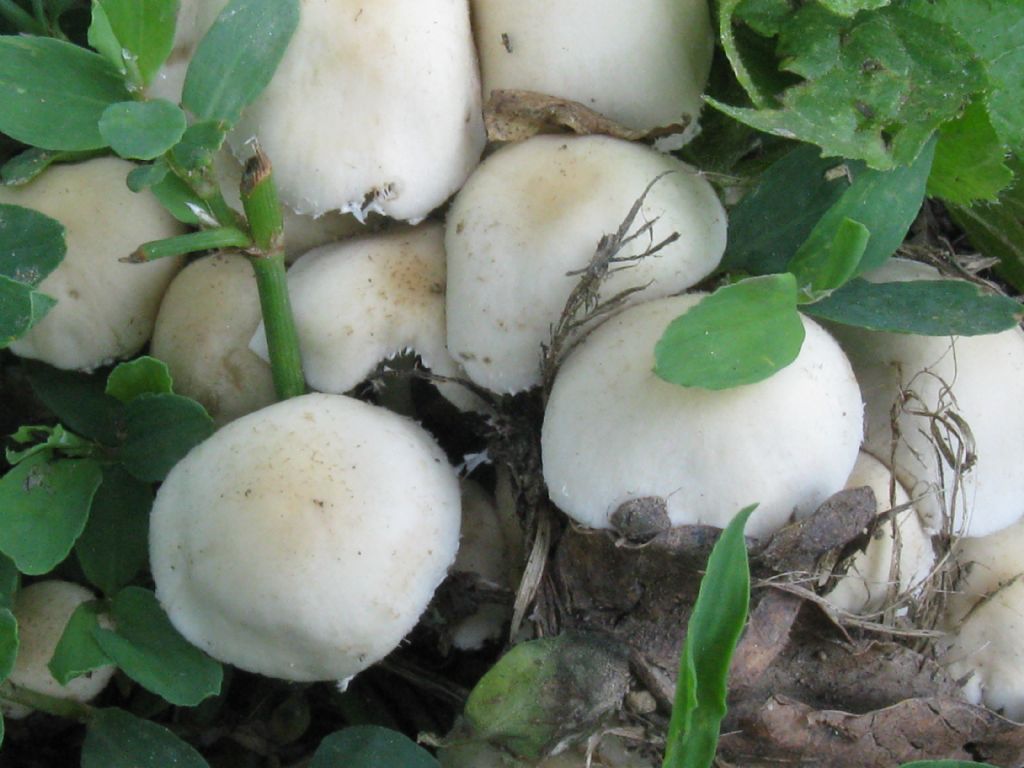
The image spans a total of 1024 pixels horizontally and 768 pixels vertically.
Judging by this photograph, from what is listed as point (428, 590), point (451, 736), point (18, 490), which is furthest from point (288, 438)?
point (451, 736)

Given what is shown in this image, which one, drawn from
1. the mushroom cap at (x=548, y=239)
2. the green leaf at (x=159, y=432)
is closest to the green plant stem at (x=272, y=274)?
the green leaf at (x=159, y=432)

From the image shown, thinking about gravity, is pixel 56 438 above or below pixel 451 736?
above

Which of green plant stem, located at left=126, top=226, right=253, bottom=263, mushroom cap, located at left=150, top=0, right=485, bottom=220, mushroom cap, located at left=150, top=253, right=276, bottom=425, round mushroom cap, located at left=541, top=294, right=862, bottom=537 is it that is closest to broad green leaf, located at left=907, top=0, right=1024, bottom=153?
round mushroom cap, located at left=541, top=294, right=862, bottom=537

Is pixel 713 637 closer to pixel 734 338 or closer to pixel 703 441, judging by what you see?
pixel 703 441

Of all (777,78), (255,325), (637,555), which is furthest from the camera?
(255,325)

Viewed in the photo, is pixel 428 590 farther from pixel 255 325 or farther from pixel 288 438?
pixel 255 325

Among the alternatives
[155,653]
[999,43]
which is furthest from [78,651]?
[999,43]

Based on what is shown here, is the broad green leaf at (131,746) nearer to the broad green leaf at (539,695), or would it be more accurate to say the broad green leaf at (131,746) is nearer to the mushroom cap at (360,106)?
the broad green leaf at (539,695)
